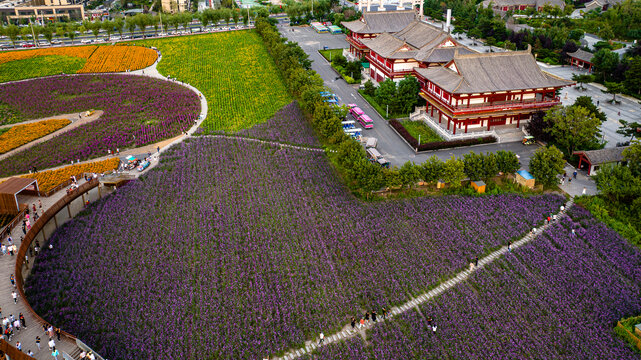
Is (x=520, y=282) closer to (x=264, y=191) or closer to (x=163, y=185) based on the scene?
(x=264, y=191)

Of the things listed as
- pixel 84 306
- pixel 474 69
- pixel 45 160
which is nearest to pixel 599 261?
pixel 474 69

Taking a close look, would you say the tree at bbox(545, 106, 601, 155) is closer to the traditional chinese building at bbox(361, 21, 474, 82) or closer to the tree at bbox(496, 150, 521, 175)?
the tree at bbox(496, 150, 521, 175)

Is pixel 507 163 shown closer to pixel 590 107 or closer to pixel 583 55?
pixel 590 107

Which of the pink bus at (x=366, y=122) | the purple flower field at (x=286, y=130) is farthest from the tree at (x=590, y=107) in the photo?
the purple flower field at (x=286, y=130)

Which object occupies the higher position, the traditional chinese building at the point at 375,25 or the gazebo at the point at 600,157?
the traditional chinese building at the point at 375,25

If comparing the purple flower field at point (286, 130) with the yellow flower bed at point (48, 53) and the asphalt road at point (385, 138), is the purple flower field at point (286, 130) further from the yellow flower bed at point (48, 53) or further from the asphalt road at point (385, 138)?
the yellow flower bed at point (48, 53)

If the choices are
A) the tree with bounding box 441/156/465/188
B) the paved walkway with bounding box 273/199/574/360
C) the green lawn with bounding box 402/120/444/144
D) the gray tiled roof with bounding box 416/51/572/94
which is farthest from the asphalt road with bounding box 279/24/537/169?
the paved walkway with bounding box 273/199/574/360
